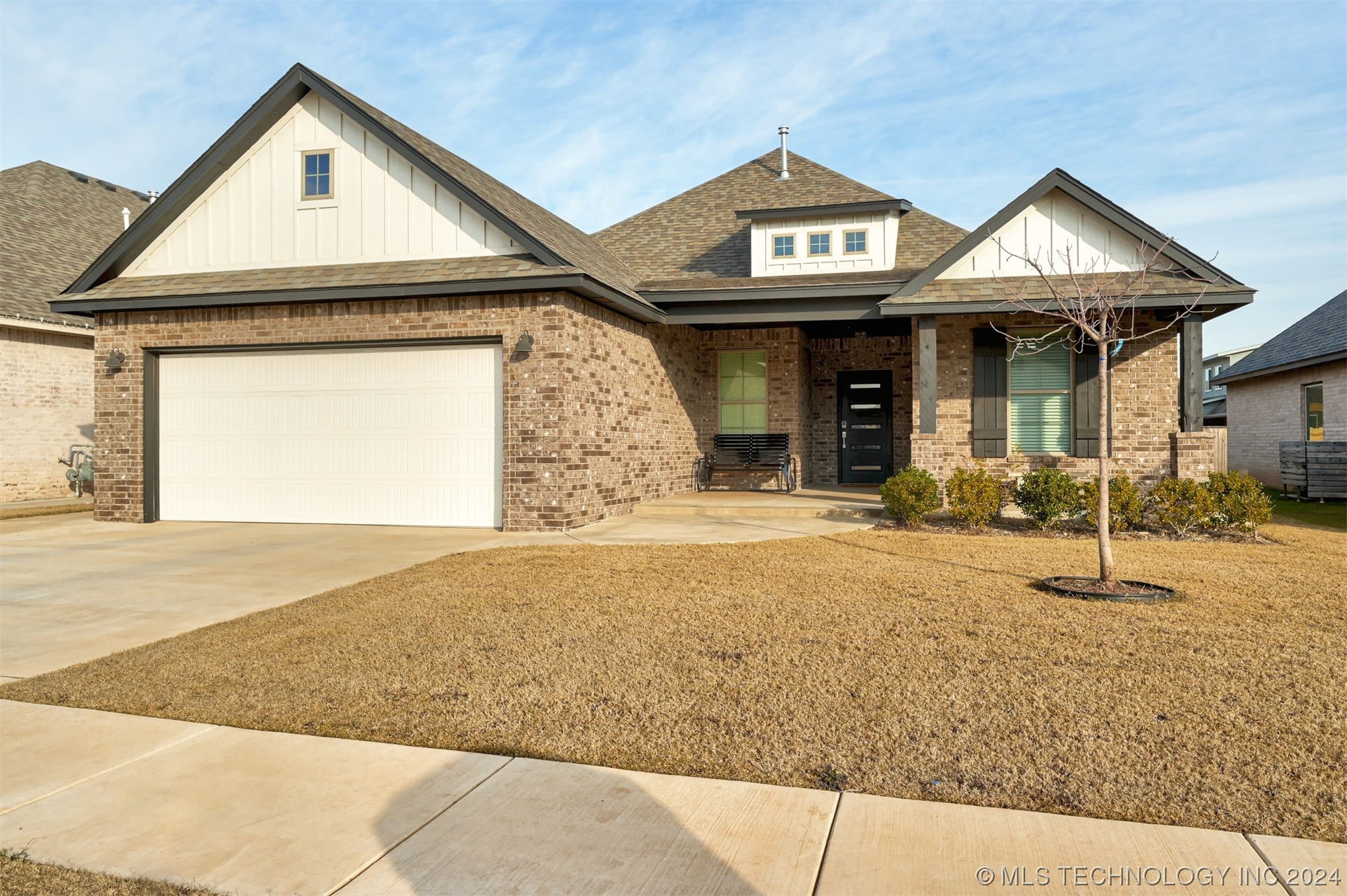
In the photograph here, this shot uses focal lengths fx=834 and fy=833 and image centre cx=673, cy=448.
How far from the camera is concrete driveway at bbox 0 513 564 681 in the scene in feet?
19.0

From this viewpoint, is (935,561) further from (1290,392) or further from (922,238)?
(1290,392)

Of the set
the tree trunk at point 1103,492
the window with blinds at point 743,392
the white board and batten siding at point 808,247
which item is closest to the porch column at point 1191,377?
the white board and batten siding at point 808,247

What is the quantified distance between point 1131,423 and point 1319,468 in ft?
19.3

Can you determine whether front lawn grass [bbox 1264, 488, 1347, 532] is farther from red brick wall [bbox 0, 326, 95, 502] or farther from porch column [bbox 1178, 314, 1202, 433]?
red brick wall [bbox 0, 326, 95, 502]

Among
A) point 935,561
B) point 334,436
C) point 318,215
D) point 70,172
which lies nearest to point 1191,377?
point 935,561

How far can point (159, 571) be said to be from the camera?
8.18 meters

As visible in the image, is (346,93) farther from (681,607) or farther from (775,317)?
(681,607)

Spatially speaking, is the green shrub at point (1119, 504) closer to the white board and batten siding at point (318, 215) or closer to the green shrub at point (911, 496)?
the green shrub at point (911, 496)

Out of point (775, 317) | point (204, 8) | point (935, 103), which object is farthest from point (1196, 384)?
point (204, 8)

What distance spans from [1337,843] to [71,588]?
8782mm

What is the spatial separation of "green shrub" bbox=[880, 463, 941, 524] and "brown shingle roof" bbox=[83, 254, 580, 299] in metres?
4.89

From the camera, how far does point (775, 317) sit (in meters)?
13.5

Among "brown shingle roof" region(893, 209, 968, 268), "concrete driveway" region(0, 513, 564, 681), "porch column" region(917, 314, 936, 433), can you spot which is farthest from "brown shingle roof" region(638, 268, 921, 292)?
"concrete driveway" region(0, 513, 564, 681)

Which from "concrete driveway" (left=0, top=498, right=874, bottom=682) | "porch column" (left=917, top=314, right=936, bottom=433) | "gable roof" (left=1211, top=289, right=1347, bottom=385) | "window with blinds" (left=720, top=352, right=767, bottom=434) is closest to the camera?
"concrete driveway" (left=0, top=498, right=874, bottom=682)
